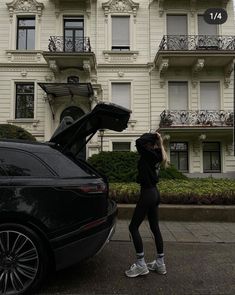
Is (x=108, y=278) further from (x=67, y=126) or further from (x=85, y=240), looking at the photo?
(x=67, y=126)

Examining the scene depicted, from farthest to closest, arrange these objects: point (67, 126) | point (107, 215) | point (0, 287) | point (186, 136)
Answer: point (186, 136)
point (67, 126)
point (107, 215)
point (0, 287)

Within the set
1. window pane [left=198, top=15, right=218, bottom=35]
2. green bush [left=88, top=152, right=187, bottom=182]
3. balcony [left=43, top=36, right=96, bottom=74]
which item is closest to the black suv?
green bush [left=88, top=152, right=187, bottom=182]

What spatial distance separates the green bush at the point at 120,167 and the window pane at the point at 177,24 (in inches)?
436

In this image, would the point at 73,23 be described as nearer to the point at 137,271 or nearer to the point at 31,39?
the point at 31,39

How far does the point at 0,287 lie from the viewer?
420cm

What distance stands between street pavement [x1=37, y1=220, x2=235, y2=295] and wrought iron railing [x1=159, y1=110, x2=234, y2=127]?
42.3 ft

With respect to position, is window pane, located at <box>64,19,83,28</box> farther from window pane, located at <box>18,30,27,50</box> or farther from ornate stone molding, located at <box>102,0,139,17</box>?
window pane, located at <box>18,30,27,50</box>

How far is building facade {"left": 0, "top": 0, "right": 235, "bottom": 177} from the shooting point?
2023 cm

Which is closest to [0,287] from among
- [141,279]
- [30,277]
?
[30,277]

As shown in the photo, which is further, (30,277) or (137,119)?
(137,119)

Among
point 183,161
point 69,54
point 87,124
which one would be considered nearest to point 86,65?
point 69,54

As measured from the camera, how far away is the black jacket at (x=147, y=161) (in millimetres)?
4881

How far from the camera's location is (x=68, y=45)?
2017 centimetres

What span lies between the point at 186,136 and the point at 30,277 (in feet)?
55.1
